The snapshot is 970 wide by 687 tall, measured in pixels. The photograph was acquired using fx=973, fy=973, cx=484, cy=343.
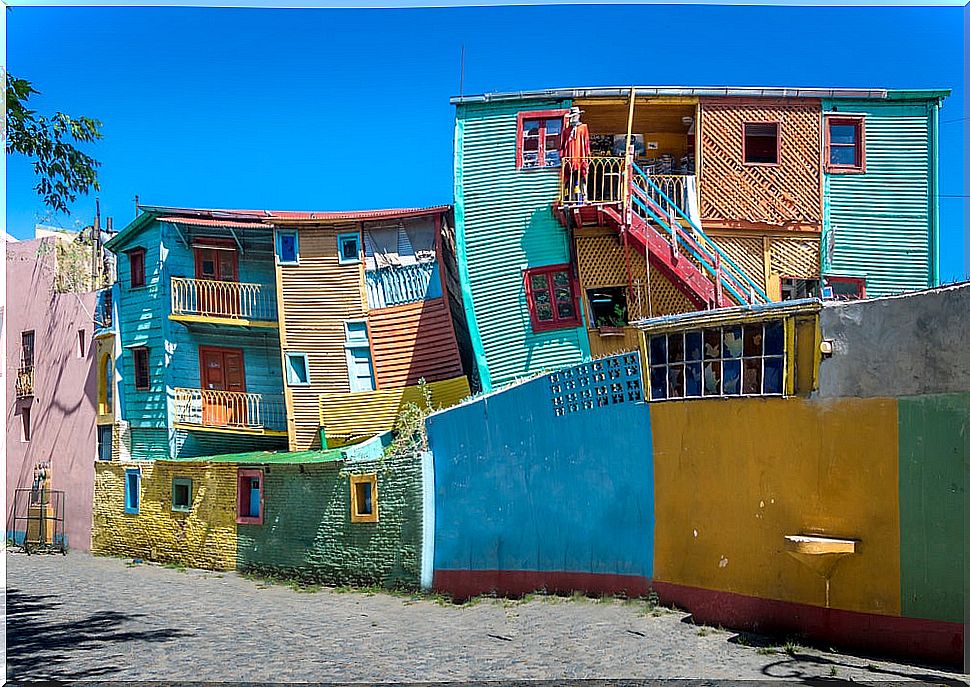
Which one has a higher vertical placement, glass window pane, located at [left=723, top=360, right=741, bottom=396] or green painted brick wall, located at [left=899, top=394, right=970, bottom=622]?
glass window pane, located at [left=723, top=360, right=741, bottom=396]

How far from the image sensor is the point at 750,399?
378 inches

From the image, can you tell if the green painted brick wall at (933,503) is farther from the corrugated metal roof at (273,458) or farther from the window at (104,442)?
the window at (104,442)

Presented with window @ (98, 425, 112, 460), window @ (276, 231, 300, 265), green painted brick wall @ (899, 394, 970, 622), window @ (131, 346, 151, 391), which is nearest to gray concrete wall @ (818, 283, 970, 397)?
green painted brick wall @ (899, 394, 970, 622)

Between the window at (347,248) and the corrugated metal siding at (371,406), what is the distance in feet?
7.65

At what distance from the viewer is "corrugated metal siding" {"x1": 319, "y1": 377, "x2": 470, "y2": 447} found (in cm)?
1619

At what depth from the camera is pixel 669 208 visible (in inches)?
570

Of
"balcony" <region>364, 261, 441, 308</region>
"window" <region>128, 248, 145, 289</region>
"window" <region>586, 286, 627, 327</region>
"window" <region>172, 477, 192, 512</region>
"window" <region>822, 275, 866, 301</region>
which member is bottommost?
"window" <region>172, 477, 192, 512</region>

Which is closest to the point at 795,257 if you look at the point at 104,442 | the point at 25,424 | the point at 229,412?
the point at 229,412

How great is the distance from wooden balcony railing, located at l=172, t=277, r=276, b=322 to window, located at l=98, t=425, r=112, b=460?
9.93 ft

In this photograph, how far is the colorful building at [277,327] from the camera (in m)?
16.5

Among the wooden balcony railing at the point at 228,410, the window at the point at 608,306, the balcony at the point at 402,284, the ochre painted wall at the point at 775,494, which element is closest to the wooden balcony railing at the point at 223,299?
the wooden balcony railing at the point at 228,410

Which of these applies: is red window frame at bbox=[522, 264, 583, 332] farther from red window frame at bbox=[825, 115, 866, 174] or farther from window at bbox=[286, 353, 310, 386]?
window at bbox=[286, 353, 310, 386]

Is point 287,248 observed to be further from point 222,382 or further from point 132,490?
point 132,490

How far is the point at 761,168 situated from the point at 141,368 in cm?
1195
